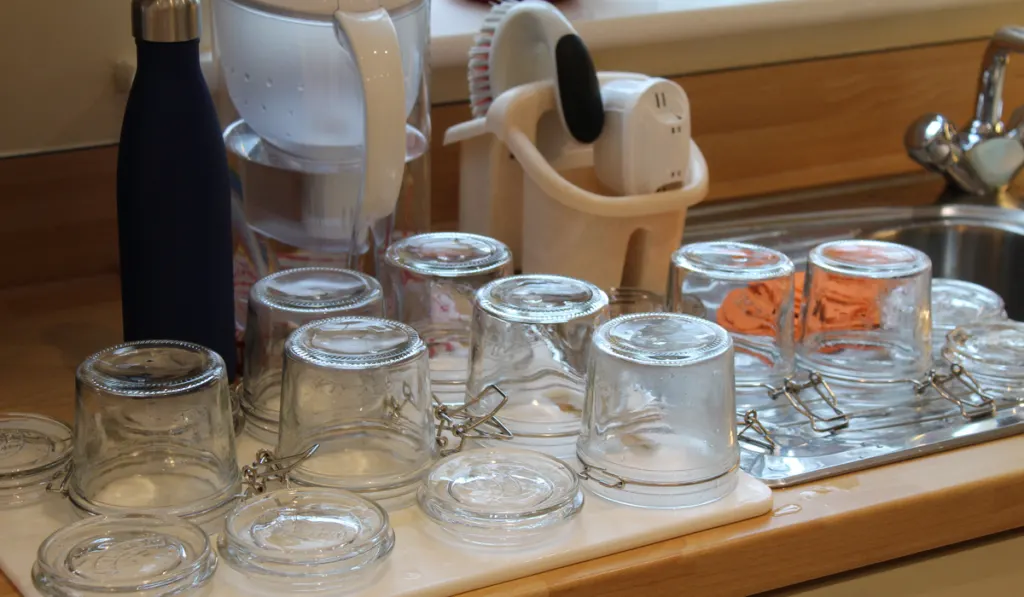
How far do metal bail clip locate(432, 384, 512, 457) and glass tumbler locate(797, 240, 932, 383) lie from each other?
0.87 feet

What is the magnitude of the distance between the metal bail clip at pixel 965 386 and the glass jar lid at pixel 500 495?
314mm

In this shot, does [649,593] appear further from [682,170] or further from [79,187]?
[79,187]

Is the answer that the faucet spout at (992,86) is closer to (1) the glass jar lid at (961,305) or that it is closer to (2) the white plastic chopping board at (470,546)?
(1) the glass jar lid at (961,305)

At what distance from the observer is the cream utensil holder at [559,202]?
1.07 metres

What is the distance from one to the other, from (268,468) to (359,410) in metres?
0.07

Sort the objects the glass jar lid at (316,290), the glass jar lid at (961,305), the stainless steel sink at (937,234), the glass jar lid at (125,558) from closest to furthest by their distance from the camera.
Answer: the glass jar lid at (125,558), the glass jar lid at (316,290), the glass jar lid at (961,305), the stainless steel sink at (937,234)

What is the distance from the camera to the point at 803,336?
3.39 feet

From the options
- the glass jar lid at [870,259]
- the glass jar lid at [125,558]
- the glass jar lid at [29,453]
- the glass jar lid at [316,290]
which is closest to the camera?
the glass jar lid at [125,558]

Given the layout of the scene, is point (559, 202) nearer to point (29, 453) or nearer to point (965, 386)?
point (965, 386)

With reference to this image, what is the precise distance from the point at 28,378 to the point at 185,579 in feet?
1.12

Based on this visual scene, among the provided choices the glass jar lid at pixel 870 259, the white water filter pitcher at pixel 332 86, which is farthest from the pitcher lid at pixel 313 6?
the glass jar lid at pixel 870 259

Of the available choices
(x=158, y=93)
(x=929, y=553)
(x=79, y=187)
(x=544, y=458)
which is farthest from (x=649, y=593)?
(x=79, y=187)

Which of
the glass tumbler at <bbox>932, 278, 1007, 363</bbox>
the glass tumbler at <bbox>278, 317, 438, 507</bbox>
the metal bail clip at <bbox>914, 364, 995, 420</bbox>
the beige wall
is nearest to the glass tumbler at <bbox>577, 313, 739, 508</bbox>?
the glass tumbler at <bbox>278, 317, 438, 507</bbox>

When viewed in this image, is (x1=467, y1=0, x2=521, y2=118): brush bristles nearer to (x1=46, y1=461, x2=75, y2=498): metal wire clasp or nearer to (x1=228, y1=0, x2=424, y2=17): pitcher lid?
(x1=228, y1=0, x2=424, y2=17): pitcher lid
